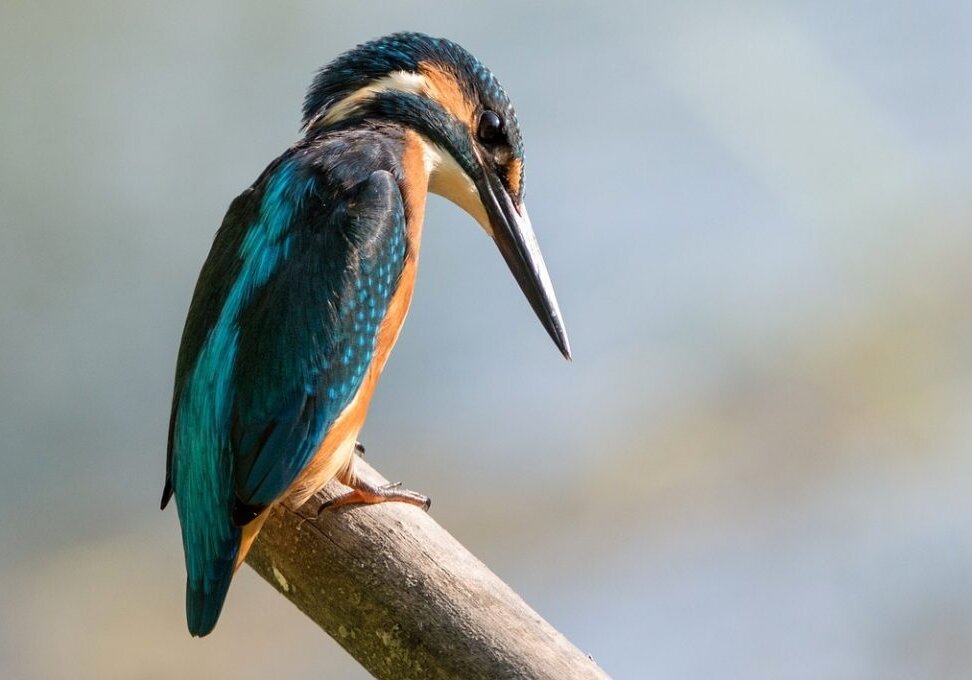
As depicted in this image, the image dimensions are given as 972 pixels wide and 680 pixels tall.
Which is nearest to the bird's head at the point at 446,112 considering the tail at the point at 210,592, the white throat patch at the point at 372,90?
the white throat patch at the point at 372,90

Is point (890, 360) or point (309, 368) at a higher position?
point (890, 360)

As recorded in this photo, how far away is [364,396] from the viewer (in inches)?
81.4

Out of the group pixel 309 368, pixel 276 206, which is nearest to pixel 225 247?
pixel 276 206

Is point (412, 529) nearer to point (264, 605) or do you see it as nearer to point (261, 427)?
point (261, 427)

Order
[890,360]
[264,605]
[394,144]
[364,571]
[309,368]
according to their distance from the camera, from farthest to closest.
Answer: [890,360] < [264,605] < [394,144] < [309,368] < [364,571]

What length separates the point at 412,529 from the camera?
6.18 ft

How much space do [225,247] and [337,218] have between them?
172mm

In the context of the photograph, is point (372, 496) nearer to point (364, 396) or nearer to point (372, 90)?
point (364, 396)

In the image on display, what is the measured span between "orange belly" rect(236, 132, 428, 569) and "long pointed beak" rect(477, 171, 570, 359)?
0.44ft

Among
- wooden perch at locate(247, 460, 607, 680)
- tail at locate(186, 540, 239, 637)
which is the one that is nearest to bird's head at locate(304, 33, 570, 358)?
wooden perch at locate(247, 460, 607, 680)

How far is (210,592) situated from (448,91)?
0.89 metres

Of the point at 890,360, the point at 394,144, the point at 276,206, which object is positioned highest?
the point at 890,360

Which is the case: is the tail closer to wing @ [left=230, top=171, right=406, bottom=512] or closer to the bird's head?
wing @ [left=230, top=171, right=406, bottom=512]

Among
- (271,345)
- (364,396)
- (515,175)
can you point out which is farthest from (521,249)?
(271,345)
